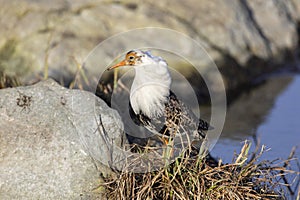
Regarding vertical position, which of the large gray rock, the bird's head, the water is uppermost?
the water

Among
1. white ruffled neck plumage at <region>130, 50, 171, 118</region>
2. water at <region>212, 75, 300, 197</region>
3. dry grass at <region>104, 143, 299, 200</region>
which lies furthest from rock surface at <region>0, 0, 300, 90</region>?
dry grass at <region>104, 143, 299, 200</region>

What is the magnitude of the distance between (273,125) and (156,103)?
266 cm

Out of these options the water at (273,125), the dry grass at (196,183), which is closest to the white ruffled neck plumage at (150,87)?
the dry grass at (196,183)

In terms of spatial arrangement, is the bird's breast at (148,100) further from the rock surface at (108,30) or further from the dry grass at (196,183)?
the rock surface at (108,30)

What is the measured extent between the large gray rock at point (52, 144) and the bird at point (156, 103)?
1.09ft

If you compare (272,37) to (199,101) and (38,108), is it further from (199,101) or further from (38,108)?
(38,108)

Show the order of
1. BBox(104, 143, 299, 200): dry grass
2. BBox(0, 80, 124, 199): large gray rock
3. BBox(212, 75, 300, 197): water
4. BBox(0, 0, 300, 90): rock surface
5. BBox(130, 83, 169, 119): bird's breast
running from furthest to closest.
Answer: BBox(0, 0, 300, 90): rock surface, BBox(212, 75, 300, 197): water, BBox(130, 83, 169, 119): bird's breast, BBox(0, 80, 124, 199): large gray rock, BBox(104, 143, 299, 200): dry grass

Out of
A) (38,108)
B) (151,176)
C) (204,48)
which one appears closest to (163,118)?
(151,176)

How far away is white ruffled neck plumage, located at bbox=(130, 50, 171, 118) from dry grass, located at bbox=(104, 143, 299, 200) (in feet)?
1.86

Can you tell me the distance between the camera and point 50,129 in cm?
477

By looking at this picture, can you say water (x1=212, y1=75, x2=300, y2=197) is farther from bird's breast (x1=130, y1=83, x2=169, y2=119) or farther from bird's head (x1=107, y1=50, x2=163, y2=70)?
bird's head (x1=107, y1=50, x2=163, y2=70)

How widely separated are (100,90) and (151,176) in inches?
69.6

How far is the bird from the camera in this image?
5148 millimetres

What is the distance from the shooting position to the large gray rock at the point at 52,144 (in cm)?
466
